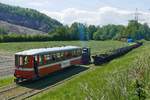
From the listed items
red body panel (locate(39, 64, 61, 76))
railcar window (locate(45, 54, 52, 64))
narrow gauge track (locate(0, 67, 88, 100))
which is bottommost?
narrow gauge track (locate(0, 67, 88, 100))

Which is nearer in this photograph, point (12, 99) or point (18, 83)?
point (12, 99)

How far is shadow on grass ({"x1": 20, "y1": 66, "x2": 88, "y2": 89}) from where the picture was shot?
91.9 feet

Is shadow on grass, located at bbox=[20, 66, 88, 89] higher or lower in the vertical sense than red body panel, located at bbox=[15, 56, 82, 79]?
lower

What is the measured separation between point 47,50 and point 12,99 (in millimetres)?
10580

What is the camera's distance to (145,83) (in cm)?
902

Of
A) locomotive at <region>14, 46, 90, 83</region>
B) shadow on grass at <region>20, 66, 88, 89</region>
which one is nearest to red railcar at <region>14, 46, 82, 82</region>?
locomotive at <region>14, 46, 90, 83</region>

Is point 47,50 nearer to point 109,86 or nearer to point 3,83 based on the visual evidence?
point 3,83

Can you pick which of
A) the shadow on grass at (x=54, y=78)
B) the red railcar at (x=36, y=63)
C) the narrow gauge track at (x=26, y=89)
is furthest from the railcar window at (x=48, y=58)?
the narrow gauge track at (x=26, y=89)

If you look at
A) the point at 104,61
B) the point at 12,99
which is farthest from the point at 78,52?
the point at 12,99

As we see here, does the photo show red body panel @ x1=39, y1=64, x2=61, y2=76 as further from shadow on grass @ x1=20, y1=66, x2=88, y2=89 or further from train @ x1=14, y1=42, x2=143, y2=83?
shadow on grass @ x1=20, y1=66, x2=88, y2=89

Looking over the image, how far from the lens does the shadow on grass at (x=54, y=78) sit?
2800 cm

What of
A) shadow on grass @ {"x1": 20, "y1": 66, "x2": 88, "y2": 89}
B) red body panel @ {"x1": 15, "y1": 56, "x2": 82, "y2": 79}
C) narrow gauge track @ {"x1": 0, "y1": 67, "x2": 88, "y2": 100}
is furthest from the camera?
red body panel @ {"x1": 15, "y1": 56, "x2": 82, "y2": 79}

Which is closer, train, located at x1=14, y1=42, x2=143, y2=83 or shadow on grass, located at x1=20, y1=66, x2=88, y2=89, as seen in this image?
shadow on grass, located at x1=20, y1=66, x2=88, y2=89

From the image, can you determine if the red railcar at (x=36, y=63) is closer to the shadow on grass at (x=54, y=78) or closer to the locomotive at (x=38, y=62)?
the locomotive at (x=38, y=62)
